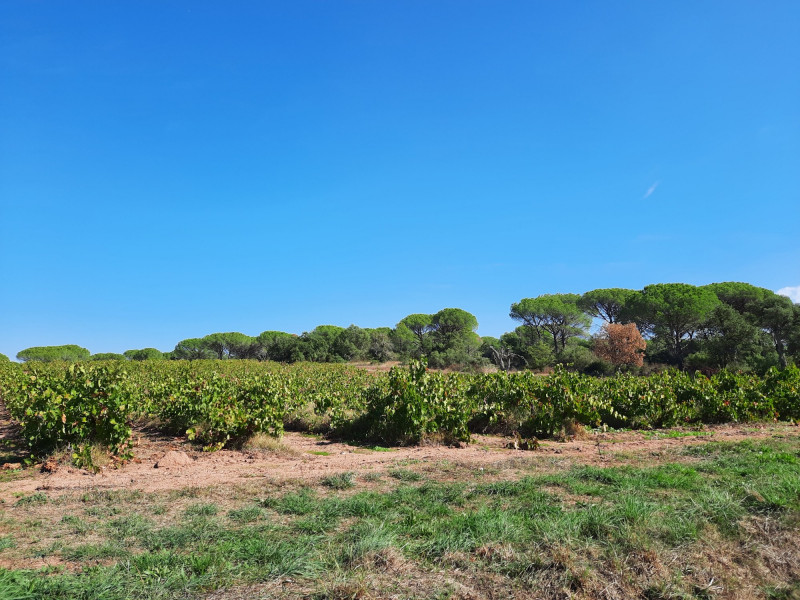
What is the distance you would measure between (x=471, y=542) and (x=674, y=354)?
1678 inches

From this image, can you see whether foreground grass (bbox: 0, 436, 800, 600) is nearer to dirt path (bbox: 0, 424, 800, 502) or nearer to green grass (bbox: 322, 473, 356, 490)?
green grass (bbox: 322, 473, 356, 490)

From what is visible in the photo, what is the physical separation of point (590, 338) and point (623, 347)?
1113 cm

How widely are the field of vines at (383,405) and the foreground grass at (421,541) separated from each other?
2157 mm

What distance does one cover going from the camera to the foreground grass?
9.50 ft

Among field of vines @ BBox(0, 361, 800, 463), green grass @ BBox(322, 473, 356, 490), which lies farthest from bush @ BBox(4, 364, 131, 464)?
green grass @ BBox(322, 473, 356, 490)

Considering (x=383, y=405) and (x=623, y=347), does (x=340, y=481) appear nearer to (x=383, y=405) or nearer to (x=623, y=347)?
(x=383, y=405)

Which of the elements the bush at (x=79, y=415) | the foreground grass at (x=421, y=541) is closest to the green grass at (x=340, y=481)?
the foreground grass at (x=421, y=541)

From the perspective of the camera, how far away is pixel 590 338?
4766cm

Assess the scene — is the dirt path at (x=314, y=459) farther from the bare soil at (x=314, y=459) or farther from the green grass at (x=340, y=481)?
the green grass at (x=340, y=481)

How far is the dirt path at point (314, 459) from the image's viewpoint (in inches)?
229

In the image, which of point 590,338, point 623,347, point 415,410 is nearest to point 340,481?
point 415,410

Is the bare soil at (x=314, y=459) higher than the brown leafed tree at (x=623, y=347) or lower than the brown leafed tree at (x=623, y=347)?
lower

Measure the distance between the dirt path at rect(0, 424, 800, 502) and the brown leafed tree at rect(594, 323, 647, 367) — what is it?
2777 cm

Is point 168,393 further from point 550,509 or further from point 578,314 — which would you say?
point 578,314
